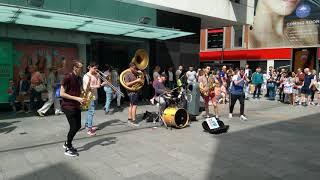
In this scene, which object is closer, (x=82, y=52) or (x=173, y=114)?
(x=173, y=114)

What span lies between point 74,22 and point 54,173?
7.17 m

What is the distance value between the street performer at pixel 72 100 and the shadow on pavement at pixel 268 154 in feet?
8.71

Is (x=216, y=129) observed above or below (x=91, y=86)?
below

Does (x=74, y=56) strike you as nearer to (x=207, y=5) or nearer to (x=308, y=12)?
(x=207, y=5)

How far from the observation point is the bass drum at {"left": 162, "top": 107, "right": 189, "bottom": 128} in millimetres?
9461

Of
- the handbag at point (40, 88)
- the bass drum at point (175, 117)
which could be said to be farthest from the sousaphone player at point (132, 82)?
the handbag at point (40, 88)

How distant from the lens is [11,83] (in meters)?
11.9

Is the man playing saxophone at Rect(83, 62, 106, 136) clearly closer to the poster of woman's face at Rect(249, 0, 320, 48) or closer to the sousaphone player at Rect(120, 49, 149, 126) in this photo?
the sousaphone player at Rect(120, 49, 149, 126)

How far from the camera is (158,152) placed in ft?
23.5

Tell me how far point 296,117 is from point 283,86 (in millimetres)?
4882

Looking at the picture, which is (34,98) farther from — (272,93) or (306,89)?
(272,93)

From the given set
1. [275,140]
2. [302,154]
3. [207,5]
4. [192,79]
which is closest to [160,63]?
[192,79]

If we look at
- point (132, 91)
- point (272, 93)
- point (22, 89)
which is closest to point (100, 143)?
point (132, 91)

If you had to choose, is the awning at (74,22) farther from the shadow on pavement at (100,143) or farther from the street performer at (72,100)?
the shadow on pavement at (100,143)
